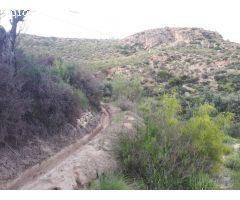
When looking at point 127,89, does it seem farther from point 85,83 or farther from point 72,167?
point 72,167

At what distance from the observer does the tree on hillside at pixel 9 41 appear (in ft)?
38.0

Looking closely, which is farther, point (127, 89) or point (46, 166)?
point (127, 89)

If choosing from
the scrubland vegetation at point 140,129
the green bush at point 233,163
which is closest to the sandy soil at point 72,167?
the scrubland vegetation at point 140,129

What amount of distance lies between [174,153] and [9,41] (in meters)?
5.57

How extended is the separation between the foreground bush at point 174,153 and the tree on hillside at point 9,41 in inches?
156

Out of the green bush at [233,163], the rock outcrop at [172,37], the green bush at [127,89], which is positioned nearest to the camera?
the green bush at [233,163]

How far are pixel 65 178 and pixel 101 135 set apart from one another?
5.17 meters

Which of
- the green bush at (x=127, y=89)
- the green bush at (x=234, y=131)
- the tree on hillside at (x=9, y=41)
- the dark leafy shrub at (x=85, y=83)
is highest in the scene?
the tree on hillside at (x=9, y=41)

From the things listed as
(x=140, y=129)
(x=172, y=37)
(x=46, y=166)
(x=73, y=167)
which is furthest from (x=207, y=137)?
(x=172, y=37)

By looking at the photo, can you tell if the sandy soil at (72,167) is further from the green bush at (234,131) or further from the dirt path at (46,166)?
the green bush at (234,131)

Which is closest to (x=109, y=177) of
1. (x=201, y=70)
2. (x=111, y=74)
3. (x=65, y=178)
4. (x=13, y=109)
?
(x=65, y=178)

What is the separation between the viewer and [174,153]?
9695 mm

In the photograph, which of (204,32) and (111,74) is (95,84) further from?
(204,32)

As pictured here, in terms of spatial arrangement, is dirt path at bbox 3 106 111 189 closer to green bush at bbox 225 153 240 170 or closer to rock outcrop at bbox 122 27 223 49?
green bush at bbox 225 153 240 170
